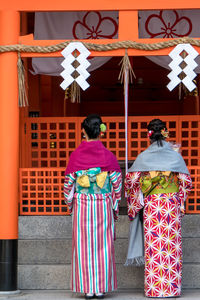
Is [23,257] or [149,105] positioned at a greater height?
[149,105]

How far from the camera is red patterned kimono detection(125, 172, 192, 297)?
5.96m

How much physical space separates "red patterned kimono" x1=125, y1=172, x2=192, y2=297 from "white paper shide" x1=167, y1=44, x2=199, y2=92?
0.93 metres

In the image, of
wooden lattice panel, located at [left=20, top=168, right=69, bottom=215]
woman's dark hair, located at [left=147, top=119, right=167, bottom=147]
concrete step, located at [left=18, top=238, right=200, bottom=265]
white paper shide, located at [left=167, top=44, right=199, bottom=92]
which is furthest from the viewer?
wooden lattice panel, located at [left=20, top=168, right=69, bottom=215]

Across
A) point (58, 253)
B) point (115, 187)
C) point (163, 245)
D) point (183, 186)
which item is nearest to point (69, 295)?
point (58, 253)

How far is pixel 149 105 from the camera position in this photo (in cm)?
1494

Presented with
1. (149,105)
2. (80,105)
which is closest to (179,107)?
(149,105)

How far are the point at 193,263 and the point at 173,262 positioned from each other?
2.10ft

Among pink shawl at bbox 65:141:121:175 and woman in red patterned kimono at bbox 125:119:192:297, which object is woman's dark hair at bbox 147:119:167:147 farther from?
pink shawl at bbox 65:141:121:175

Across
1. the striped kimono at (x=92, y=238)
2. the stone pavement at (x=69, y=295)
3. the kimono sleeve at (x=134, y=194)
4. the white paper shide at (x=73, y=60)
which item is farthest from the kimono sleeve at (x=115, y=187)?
the white paper shide at (x=73, y=60)

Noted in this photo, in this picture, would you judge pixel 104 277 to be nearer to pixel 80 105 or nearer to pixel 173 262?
pixel 173 262

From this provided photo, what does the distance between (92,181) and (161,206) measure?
0.71 m

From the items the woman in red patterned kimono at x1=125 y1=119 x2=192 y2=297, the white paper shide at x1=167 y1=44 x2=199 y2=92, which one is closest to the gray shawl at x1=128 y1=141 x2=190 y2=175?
the woman in red patterned kimono at x1=125 y1=119 x2=192 y2=297

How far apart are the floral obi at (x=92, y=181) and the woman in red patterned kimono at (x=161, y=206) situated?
368 mm

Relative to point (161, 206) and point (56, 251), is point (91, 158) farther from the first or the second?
point (56, 251)
